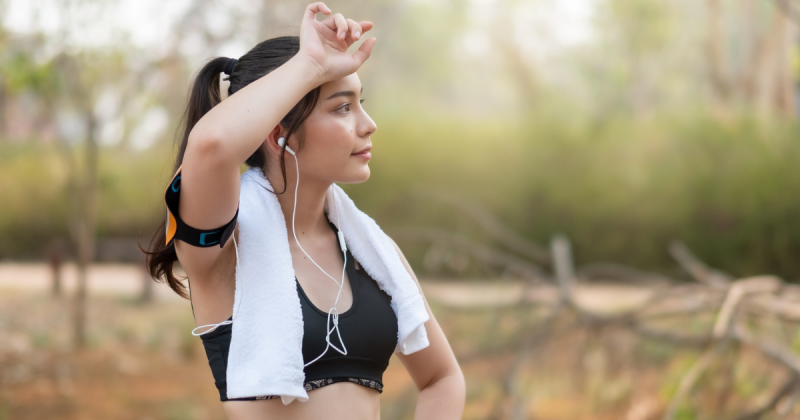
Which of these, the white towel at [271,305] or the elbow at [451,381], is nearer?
the white towel at [271,305]

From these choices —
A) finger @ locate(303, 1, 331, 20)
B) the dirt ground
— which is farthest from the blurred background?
finger @ locate(303, 1, 331, 20)

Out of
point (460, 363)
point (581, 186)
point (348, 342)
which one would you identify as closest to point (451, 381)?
point (348, 342)

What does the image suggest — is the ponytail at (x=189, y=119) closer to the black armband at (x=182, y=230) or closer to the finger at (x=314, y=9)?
the black armband at (x=182, y=230)

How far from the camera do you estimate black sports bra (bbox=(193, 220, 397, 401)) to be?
105cm

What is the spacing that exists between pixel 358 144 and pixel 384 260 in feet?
0.78

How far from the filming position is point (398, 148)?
791 centimetres

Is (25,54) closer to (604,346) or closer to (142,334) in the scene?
(142,334)

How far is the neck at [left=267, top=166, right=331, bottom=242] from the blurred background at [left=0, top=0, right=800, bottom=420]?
0.33 metres

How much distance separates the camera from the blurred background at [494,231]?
328cm

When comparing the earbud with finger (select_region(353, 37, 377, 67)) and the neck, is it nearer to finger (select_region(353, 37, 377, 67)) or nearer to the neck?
the neck

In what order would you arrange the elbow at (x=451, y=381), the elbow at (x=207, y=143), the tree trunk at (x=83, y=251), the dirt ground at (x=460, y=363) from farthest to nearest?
the tree trunk at (x=83, y=251)
the dirt ground at (x=460, y=363)
the elbow at (x=451, y=381)
the elbow at (x=207, y=143)

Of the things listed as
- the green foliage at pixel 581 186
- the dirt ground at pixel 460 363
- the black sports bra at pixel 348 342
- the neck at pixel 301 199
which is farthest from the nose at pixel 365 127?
the green foliage at pixel 581 186

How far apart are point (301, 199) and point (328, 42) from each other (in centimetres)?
30

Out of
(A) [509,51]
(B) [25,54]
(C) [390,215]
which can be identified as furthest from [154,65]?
(A) [509,51]
